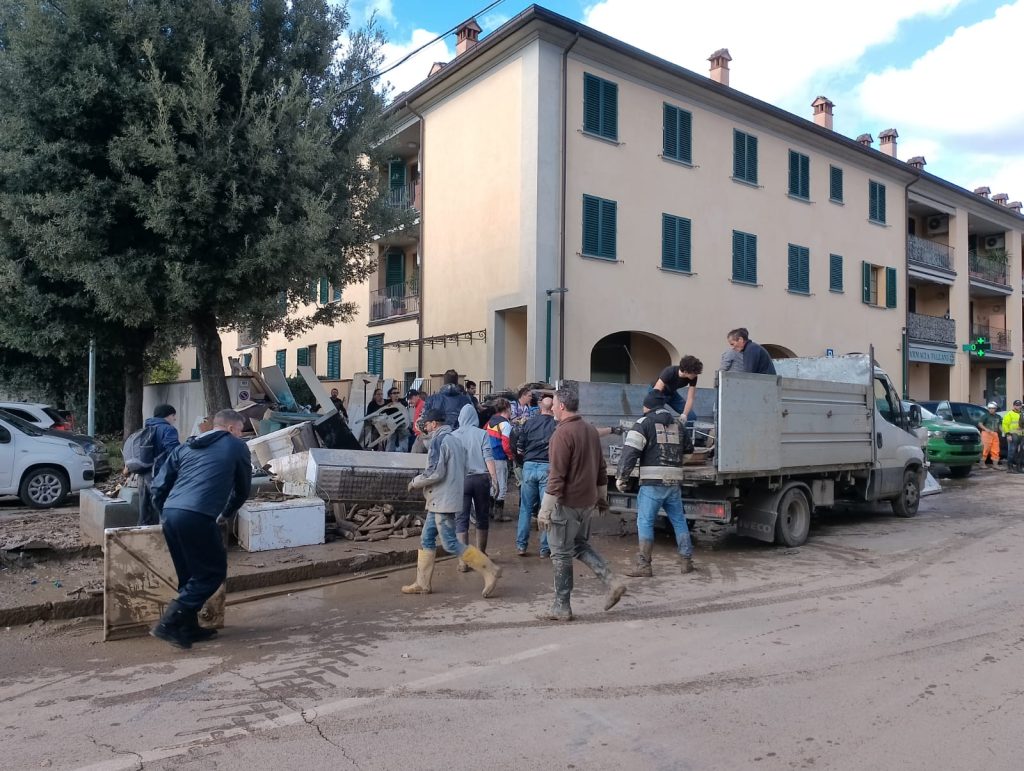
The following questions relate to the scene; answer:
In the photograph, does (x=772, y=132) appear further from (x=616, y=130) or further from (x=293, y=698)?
(x=293, y=698)

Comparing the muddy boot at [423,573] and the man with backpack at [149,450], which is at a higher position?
the man with backpack at [149,450]

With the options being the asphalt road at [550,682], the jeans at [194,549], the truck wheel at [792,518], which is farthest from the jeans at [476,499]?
the truck wheel at [792,518]

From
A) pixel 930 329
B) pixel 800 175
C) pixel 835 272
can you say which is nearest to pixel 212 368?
pixel 800 175

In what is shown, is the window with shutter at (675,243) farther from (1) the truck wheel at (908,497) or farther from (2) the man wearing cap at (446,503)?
(2) the man wearing cap at (446,503)

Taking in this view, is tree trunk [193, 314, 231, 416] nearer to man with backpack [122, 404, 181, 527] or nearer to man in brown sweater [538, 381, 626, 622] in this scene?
man with backpack [122, 404, 181, 527]

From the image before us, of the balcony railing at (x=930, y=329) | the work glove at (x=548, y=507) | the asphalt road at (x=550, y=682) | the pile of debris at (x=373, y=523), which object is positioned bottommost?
the asphalt road at (x=550, y=682)

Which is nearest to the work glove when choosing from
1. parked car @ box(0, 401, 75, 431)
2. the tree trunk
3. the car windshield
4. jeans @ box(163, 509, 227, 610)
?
jeans @ box(163, 509, 227, 610)

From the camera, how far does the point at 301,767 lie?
144 inches

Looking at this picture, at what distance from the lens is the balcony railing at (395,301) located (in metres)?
22.0

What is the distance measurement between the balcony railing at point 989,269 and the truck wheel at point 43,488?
33.1 meters

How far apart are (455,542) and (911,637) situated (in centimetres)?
355

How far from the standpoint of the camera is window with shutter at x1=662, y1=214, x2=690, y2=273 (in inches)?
768

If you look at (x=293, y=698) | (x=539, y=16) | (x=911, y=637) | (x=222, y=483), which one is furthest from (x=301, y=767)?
(x=539, y=16)

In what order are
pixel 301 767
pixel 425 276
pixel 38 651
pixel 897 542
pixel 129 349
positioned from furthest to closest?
pixel 425 276 → pixel 129 349 → pixel 897 542 → pixel 38 651 → pixel 301 767
